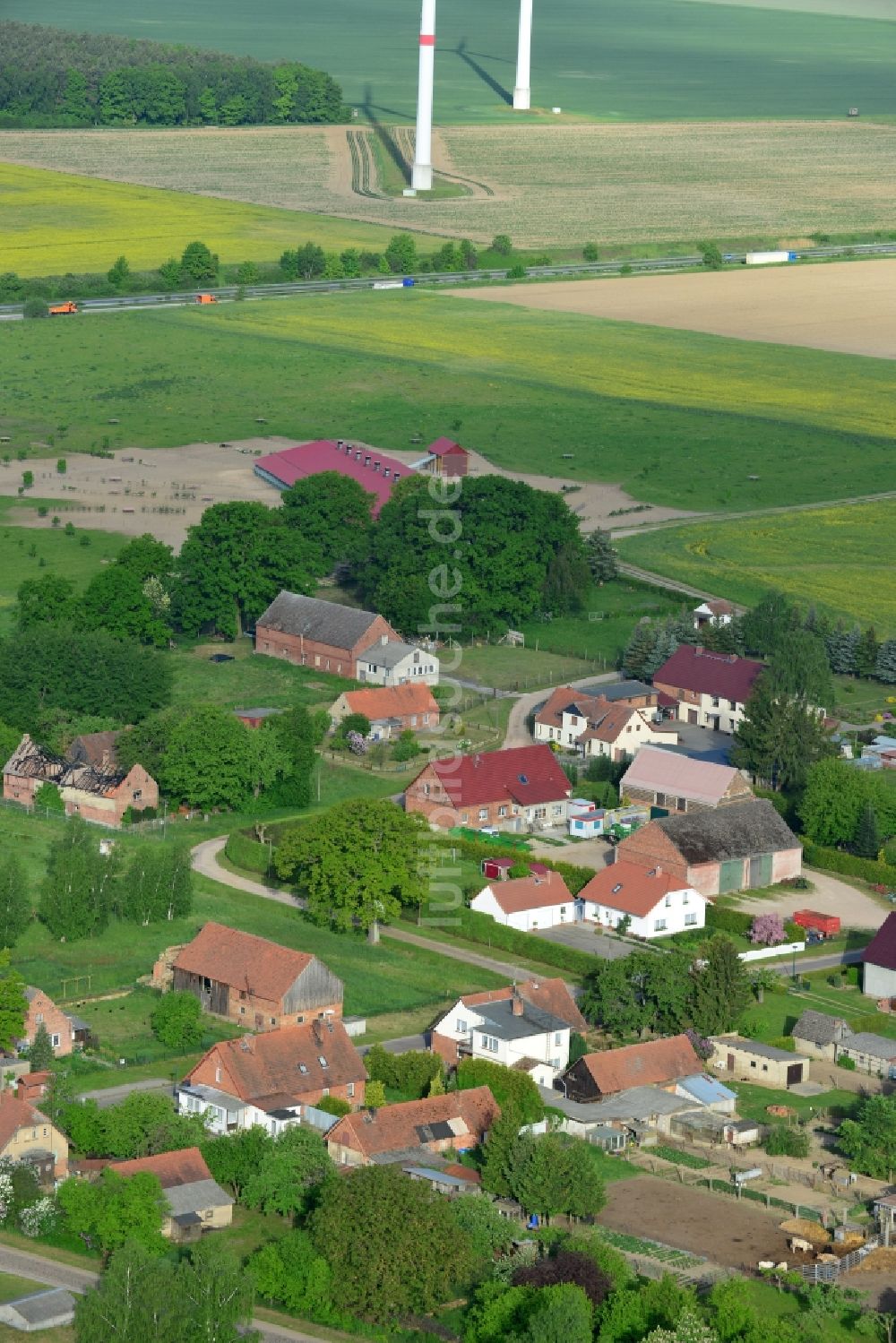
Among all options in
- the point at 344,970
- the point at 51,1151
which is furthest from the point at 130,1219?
the point at 344,970

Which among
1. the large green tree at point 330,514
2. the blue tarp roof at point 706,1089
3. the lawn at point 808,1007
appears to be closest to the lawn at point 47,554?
the large green tree at point 330,514

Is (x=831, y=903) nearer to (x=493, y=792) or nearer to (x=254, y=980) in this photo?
(x=493, y=792)

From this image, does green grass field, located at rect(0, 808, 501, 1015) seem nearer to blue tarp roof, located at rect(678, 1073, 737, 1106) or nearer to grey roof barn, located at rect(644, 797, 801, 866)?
blue tarp roof, located at rect(678, 1073, 737, 1106)

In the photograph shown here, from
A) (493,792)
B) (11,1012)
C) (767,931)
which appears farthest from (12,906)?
(767,931)

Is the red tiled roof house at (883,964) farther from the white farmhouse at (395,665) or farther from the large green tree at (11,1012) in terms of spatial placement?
the white farmhouse at (395,665)

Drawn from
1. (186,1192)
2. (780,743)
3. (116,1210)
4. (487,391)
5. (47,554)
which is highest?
(487,391)

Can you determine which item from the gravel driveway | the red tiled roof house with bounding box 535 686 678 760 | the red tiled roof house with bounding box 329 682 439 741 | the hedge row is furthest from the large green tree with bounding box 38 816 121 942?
the red tiled roof house with bounding box 535 686 678 760

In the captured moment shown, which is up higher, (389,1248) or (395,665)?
(395,665)
